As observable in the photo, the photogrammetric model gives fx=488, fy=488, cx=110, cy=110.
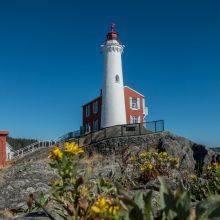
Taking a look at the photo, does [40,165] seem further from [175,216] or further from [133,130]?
[133,130]

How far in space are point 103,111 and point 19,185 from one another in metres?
40.2

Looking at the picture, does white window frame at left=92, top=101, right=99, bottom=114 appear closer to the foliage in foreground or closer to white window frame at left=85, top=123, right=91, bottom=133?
white window frame at left=85, top=123, right=91, bottom=133

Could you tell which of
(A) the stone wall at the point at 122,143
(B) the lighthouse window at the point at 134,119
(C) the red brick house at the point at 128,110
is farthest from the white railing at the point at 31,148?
(A) the stone wall at the point at 122,143

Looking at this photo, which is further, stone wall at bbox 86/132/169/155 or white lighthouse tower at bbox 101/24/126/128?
white lighthouse tower at bbox 101/24/126/128

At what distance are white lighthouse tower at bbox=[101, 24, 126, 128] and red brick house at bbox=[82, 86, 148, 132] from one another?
11.9 feet

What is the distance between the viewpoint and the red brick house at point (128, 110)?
188 feet

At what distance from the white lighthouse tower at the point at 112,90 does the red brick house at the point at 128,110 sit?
364 cm

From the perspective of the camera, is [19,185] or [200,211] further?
[19,185]

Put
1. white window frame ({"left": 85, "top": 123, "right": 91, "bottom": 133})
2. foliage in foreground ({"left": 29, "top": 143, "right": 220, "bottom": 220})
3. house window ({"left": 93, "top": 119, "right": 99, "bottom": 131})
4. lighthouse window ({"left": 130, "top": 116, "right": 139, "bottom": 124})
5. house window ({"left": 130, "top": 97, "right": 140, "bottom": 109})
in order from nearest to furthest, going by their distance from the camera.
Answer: foliage in foreground ({"left": 29, "top": 143, "right": 220, "bottom": 220}), house window ({"left": 93, "top": 119, "right": 99, "bottom": 131}), lighthouse window ({"left": 130, "top": 116, "right": 139, "bottom": 124}), house window ({"left": 130, "top": 97, "right": 140, "bottom": 109}), white window frame ({"left": 85, "top": 123, "right": 91, "bottom": 133})

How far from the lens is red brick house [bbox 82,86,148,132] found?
57.2m

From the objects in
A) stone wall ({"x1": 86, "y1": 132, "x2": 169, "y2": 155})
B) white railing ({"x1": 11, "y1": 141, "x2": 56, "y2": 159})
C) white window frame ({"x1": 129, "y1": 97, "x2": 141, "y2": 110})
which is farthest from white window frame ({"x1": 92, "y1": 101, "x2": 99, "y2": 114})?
stone wall ({"x1": 86, "y1": 132, "x2": 169, "y2": 155})

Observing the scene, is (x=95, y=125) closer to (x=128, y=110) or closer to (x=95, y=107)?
(x=95, y=107)

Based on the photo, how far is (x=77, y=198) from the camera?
4.11 meters

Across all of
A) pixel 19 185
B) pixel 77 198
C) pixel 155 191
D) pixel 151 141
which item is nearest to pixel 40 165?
pixel 19 185
